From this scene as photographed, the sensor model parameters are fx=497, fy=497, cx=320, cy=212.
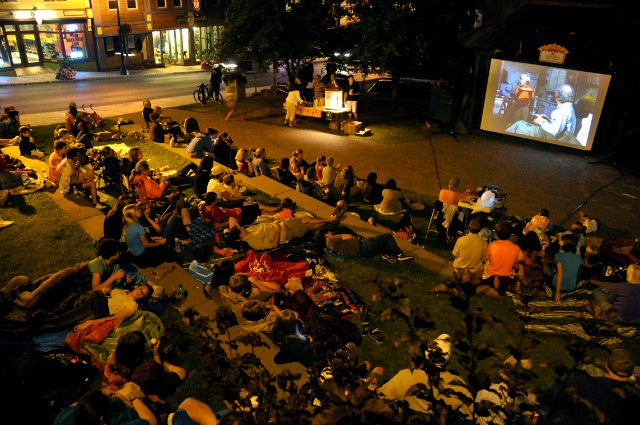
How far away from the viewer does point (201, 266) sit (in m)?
9.12

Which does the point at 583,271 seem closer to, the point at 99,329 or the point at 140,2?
the point at 99,329

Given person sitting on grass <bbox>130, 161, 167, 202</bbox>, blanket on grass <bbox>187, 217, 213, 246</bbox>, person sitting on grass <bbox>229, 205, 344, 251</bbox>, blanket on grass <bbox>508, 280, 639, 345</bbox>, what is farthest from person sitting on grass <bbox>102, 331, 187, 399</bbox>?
person sitting on grass <bbox>130, 161, 167, 202</bbox>

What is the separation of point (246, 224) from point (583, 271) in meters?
6.90

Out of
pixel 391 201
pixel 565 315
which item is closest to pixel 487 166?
pixel 391 201

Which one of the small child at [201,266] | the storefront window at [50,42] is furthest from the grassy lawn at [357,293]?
the storefront window at [50,42]

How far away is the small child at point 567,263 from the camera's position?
875 cm

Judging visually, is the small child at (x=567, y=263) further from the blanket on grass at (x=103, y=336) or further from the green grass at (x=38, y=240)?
the green grass at (x=38, y=240)

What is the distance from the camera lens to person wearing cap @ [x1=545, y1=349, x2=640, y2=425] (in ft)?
9.44

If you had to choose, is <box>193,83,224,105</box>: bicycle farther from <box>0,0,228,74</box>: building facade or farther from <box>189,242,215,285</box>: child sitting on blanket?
<box>189,242,215,285</box>: child sitting on blanket

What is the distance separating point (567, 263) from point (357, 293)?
3.76 meters

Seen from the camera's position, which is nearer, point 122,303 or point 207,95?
point 122,303

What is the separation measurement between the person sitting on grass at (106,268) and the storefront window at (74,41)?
31.4 m

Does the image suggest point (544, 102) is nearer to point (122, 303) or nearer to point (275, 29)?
point (275, 29)

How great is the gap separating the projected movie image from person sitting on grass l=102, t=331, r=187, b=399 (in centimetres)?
1562
